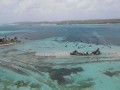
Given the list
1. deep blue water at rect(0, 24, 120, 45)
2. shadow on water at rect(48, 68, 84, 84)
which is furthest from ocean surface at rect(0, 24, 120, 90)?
deep blue water at rect(0, 24, 120, 45)

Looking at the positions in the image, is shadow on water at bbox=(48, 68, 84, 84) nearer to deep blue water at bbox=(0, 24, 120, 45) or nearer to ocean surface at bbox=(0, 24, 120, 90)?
ocean surface at bbox=(0, 24, 120, 90)

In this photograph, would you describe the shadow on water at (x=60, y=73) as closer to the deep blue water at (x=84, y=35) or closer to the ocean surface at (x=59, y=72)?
the ocean surface at (x=59, y=72)

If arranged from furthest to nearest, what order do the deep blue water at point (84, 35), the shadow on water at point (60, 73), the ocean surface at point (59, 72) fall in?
the deep blue water at point (84, 35)
the shadow on water at point (60, 73)
the ocean surface at point (59, 72)

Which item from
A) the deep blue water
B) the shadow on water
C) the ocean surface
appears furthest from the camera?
the deep blue water

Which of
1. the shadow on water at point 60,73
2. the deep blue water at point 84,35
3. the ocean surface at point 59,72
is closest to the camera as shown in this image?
the ocean surface at point 59,72

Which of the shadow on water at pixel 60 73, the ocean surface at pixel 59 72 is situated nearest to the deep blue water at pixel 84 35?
the ocean surface at pixel 59 72

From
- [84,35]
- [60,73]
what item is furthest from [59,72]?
[84,35]

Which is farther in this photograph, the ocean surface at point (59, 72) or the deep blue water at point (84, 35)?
the deep blue water at point (84, 35)

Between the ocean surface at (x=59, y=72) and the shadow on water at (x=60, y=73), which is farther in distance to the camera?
the shadow on water at (x=60, y=73)

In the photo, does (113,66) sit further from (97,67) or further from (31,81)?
(31,81)

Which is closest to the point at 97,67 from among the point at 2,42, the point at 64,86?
the point at 64,86

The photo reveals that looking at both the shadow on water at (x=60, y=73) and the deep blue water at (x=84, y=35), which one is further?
the deep blue water at (x=84, y=35)
